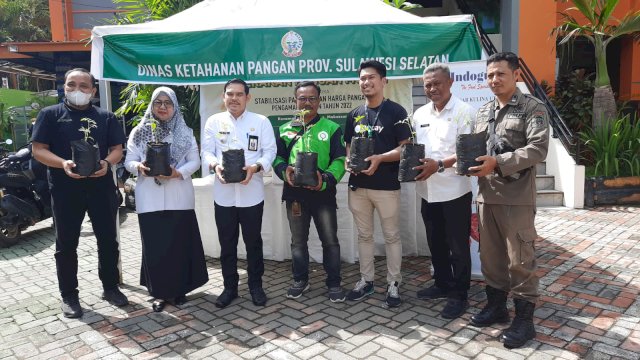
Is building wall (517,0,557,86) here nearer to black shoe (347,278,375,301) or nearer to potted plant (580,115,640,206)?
potted plant (580,115,640,206)

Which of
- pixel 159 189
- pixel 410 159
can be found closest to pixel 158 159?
pixel 159 189

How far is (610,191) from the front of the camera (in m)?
7.84

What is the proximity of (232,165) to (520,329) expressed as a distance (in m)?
2.41

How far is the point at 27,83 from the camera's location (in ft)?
80.1

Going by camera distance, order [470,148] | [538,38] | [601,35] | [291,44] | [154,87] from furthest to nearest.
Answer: [538,38], [601,35], [154,87], [291,44], [470,148]

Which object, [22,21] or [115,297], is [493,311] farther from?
[22,21]

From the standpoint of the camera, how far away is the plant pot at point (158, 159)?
3.71 m

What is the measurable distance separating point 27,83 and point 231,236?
83.3ft

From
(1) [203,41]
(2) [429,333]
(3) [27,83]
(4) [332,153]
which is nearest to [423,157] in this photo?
(4) [332,153]

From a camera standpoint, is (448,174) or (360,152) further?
(448,174)

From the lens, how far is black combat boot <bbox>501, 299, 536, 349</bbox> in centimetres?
324

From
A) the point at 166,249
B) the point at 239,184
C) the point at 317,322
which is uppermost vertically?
the point at 239,184

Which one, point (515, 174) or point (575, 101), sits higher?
point (575, 101)

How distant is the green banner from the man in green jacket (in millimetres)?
537
